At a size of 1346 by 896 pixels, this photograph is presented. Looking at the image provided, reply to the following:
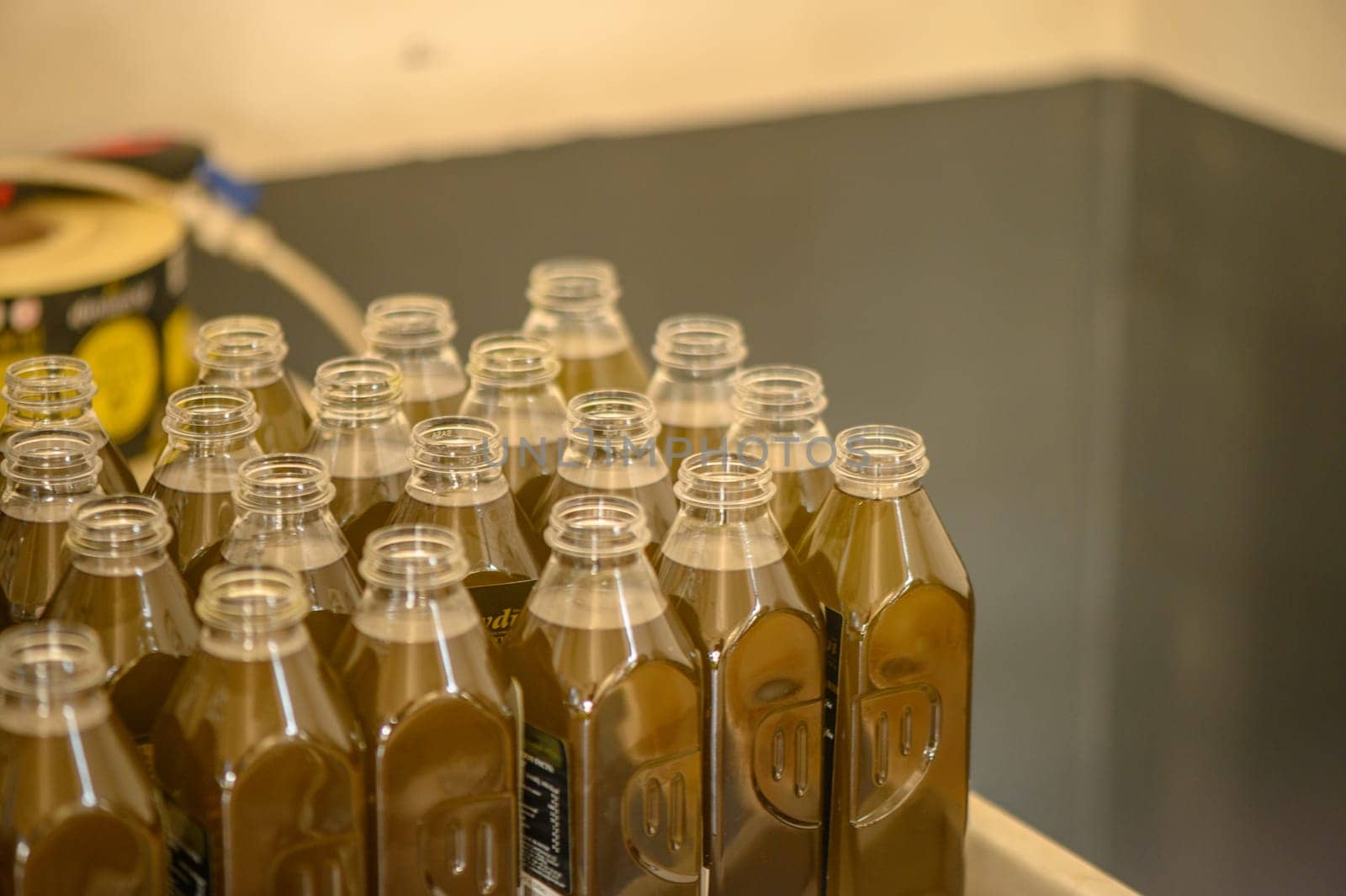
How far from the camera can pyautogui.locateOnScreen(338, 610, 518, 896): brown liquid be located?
73 cm

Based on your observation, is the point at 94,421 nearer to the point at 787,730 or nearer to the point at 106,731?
the point at 106,731

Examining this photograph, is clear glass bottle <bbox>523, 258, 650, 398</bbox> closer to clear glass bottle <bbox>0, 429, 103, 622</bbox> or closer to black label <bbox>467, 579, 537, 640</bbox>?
→ black label <bbox>467, 579, 537, 640</bbox>

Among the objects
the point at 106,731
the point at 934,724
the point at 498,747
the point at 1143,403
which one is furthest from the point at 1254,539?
the point at 106,731

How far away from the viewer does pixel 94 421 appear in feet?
2.95

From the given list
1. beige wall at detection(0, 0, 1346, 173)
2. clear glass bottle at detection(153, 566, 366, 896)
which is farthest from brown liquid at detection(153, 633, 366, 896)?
beige wall at detection(0, 0, 1346, 173)

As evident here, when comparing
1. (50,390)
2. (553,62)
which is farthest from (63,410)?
(553,62)

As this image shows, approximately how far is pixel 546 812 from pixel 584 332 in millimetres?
417

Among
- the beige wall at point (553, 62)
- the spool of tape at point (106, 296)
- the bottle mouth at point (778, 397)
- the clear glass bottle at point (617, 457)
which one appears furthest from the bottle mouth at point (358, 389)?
the beige wall at point (553, 62)

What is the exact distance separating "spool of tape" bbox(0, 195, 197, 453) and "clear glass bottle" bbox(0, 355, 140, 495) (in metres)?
0.35

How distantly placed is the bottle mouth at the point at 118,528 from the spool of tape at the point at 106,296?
0.55 meters

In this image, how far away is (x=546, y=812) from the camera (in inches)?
31.4

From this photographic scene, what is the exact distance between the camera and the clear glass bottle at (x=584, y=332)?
1101mm

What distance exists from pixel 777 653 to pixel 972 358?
1492mm

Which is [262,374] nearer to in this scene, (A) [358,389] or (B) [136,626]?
(A) [358,389]
